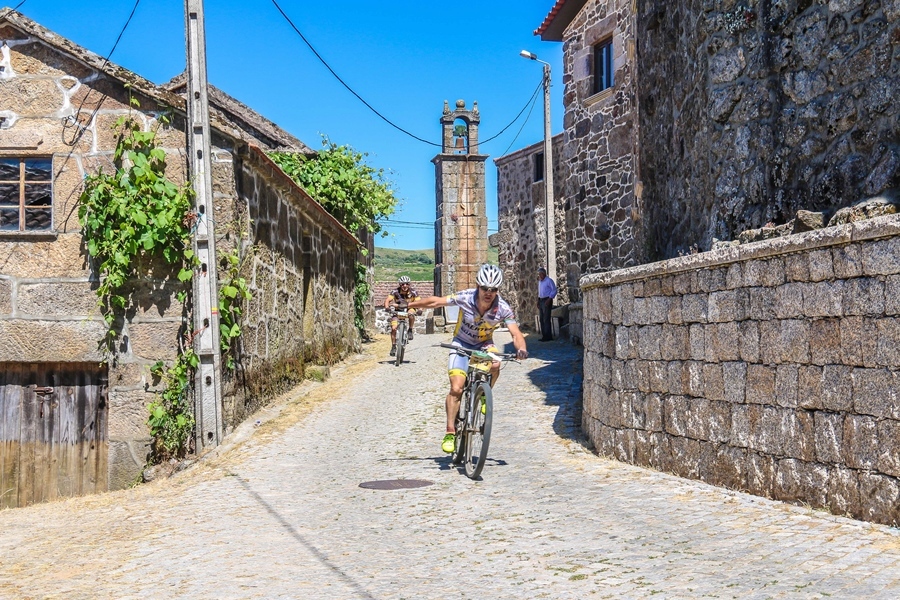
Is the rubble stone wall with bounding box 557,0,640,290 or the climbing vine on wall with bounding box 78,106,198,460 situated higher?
the rubble stone wall with bounding box 557,0,640,290

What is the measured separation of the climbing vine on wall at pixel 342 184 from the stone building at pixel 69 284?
9690 mm

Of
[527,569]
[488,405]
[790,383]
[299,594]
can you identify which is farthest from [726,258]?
[299,594]

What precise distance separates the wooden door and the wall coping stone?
6.02 metres

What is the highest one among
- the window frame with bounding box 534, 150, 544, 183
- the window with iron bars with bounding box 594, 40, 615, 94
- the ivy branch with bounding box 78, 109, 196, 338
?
the window with iron bars with bounding box 594, 40, 615, 94

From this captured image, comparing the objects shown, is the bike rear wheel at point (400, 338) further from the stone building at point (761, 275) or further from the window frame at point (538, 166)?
the window frame at point (538, 166)

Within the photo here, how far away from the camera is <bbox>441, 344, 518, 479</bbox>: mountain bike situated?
7654 millimetres

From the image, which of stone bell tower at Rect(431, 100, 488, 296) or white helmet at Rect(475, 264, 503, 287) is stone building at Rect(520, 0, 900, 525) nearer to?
white helmet at Rect(475, 264, 503, 287)

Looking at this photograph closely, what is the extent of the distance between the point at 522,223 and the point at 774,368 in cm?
2214

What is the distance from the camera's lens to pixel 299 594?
467 centimetres

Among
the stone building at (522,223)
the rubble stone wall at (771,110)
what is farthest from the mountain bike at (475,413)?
the stone building at (522,223)

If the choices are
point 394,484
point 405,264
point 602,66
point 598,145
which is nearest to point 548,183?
point 598,145

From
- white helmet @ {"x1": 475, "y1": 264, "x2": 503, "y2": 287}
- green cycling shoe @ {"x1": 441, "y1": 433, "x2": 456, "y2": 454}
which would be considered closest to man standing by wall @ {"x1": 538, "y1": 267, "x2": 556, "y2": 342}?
green cycling shoe @ {"x1": 441, "y1": 433, "x2": 456, "y2": 454}

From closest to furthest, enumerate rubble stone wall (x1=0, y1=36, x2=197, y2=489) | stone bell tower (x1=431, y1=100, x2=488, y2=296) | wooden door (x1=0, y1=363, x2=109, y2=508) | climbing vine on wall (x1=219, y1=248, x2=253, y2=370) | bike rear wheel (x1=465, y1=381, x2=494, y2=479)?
bike rear wheel (x1=465, y1=381, x2=494, y2=479) < rubble stone wall (x1=0, y1=36, x2=197, y2=489) < climbing vine on wall (x1=219, y1=248, x2=253, y2=370) < wooden door (x1=0, y1=363, x2=109, y2=508) < stone bell tower (x1=431, y1=100, x2=488, y2=296)

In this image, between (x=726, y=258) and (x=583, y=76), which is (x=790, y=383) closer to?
(x=726, y=258)
